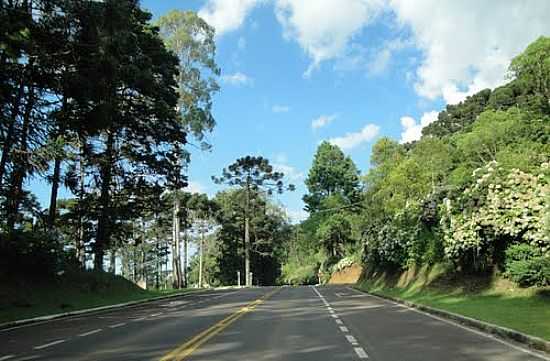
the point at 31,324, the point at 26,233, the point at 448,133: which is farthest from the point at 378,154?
the point at 31,324

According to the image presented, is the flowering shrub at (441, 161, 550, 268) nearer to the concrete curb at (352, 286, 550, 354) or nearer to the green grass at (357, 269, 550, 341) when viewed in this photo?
the green grass at (357, 269, 550, 341)

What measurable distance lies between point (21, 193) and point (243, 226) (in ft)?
221

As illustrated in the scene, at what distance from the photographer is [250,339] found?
1216cm

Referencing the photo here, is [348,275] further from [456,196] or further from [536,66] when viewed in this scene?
[456,196]

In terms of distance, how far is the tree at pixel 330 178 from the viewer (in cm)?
8569

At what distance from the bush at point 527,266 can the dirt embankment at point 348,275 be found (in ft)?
130

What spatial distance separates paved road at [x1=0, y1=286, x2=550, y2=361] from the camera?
984cm

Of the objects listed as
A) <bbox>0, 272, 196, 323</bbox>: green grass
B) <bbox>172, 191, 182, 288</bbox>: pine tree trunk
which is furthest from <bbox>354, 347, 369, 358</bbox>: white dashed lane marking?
<bbox>172, 191, 182, 288</bbox>: pine tree trunk

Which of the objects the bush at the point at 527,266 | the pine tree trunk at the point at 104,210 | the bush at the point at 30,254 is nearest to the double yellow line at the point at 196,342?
the bush at the point at 527,266

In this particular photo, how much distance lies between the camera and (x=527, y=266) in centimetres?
1941

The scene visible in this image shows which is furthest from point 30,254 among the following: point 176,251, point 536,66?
point 536,66

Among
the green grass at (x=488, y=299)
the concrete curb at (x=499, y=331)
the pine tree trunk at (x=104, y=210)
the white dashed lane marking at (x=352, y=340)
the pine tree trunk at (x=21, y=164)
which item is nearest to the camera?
the concrete curb at (x=499, y=331)

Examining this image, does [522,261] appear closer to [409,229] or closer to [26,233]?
[409,229]

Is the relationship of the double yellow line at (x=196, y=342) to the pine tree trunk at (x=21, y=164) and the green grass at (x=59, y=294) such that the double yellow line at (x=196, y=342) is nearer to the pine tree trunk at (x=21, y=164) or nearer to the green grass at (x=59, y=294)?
the green grass at (x=59, y=294)
